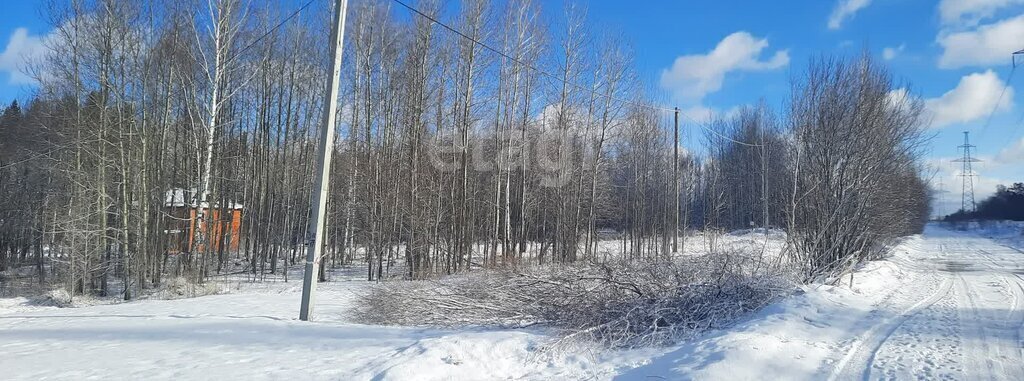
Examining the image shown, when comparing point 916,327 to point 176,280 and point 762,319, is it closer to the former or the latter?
point 762,319

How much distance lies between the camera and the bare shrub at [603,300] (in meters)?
7.44

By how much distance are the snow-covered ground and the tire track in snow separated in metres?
0.02

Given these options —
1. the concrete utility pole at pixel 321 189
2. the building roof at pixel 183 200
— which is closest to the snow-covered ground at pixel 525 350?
the concrete utility pole at pixel 321 189

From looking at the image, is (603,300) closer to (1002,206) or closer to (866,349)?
(866,349)

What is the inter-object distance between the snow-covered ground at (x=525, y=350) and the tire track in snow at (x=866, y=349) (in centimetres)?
2

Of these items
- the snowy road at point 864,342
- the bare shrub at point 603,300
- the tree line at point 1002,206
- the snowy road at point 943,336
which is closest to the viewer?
the snowy road at point 864,342

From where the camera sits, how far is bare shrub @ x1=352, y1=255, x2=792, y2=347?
24.4ft

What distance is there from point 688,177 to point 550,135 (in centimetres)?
2448

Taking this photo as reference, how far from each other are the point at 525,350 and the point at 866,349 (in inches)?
155

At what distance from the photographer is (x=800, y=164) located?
1563cm

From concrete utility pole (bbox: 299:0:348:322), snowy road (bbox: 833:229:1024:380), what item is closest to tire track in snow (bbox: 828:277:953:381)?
snowy road (bbox: 833:229:1024:380)

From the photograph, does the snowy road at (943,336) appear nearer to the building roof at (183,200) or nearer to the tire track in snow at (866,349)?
the tire track in snow at (866,349)

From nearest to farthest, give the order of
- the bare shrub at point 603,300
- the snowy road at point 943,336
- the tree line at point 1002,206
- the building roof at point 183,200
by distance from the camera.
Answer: the snowy road at point 943,336 → the bare shrub at point 603,300 → the building roof at point 183,200 → the tree line at point 1002,206

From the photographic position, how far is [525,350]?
6.43 metres
